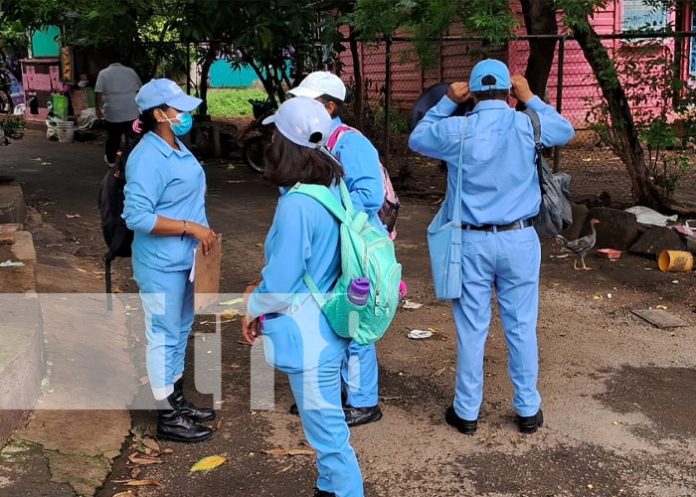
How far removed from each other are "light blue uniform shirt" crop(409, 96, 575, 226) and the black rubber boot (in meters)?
1.72

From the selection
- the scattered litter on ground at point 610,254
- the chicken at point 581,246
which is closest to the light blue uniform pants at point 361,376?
the chicken at point 581,246

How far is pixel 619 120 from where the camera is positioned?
28.6 ft

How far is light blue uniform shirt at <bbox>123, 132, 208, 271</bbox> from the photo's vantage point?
12.5ft

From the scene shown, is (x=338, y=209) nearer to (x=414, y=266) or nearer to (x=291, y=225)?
(x=291, y=225)

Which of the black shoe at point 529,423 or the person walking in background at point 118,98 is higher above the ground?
the person walking in background at point 118,98

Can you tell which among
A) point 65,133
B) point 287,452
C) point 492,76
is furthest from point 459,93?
point 65,133

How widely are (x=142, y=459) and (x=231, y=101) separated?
70.5 ft

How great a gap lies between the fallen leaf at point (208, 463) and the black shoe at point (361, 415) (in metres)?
0.71

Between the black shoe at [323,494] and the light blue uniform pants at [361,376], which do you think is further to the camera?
the light blue uniform pants at [361,376]

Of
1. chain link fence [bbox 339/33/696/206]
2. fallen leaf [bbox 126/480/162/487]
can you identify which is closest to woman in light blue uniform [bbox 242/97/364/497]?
fallen leaf [bbox 126/480/162/487]

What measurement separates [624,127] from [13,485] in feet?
23.7

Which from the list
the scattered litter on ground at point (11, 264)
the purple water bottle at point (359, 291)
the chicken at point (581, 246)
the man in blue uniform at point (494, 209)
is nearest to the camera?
the purple water bottle at point (359, 291)

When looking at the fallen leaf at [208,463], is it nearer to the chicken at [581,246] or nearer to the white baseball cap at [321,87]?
the white baseball cap at [321,87]

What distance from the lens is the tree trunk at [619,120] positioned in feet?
27.5
